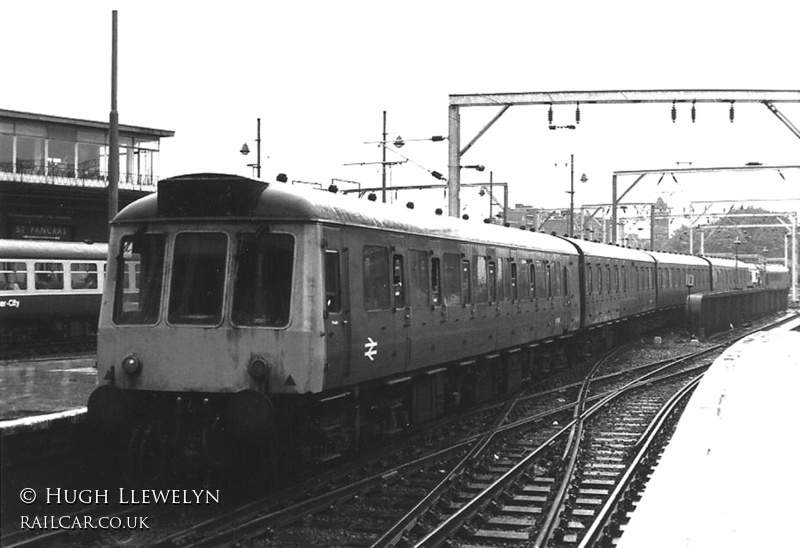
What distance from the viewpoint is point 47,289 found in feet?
84.5

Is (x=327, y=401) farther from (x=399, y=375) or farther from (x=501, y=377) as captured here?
Answer: (x=501, y=377)

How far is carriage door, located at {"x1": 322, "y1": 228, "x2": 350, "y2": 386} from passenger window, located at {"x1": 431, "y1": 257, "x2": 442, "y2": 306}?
3.00 m

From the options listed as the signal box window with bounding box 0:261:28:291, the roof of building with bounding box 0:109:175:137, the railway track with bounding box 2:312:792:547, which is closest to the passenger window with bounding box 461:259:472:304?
the railway track with bounding box 2:312:792:547

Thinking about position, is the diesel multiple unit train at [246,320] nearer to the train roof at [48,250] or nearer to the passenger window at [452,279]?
the passenger window at [452,279]

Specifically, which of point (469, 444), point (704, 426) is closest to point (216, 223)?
point (469, 444)

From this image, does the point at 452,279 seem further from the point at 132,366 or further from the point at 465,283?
the point at 132,366

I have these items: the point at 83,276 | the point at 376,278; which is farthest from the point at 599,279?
the point at 376,278

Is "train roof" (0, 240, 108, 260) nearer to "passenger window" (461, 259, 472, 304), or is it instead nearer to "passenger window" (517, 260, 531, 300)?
"passenger window" (517, 260, 531, 300)

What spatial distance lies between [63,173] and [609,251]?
22.6 metres

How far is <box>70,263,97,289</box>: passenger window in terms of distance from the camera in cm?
2653

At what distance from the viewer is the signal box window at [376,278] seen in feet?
36.6

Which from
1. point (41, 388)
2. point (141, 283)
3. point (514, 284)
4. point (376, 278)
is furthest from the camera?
point (514, 284)

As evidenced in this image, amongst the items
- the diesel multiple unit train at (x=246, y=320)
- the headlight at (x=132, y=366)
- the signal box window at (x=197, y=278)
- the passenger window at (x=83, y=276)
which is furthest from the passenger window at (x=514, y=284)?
the passenger window at (x=83, y=276)

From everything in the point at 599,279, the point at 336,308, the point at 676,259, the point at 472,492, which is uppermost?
the point at 676,259
